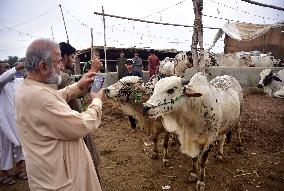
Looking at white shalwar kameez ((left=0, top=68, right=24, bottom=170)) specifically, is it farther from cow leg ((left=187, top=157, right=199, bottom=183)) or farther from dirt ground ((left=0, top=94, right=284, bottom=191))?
cow leg ((left=187, top=157, right=199, bottom=183))

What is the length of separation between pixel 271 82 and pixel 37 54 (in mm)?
11027

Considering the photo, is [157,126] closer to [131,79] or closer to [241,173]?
[131,79]

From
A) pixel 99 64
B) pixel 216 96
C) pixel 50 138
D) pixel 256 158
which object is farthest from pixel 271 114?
pixel 50 138

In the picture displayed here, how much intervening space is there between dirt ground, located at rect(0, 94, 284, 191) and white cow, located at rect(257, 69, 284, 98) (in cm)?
402

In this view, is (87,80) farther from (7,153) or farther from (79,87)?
(7,153)

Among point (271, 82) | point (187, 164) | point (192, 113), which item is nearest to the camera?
point (192, 113)

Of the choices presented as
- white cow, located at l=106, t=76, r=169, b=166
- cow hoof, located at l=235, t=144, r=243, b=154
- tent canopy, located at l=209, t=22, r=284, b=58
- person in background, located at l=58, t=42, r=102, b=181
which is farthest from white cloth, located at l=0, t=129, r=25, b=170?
tent canopy, located at l=209, t=22, r=284, b=58

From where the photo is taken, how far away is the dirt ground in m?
4.39

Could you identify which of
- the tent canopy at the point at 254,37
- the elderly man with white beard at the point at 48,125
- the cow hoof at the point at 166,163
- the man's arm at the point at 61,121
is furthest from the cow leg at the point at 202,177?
the tent canopy at the point at 254,37

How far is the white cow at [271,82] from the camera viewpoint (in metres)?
11.1

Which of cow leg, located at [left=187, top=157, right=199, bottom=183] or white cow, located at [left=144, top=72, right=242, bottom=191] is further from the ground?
white cow, located at [left=144, top=72, right=242, bottom=191]

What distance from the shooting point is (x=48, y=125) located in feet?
6.21

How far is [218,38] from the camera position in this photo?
17.5 metres

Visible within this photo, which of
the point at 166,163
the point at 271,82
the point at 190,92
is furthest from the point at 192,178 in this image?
the point at 271,82
